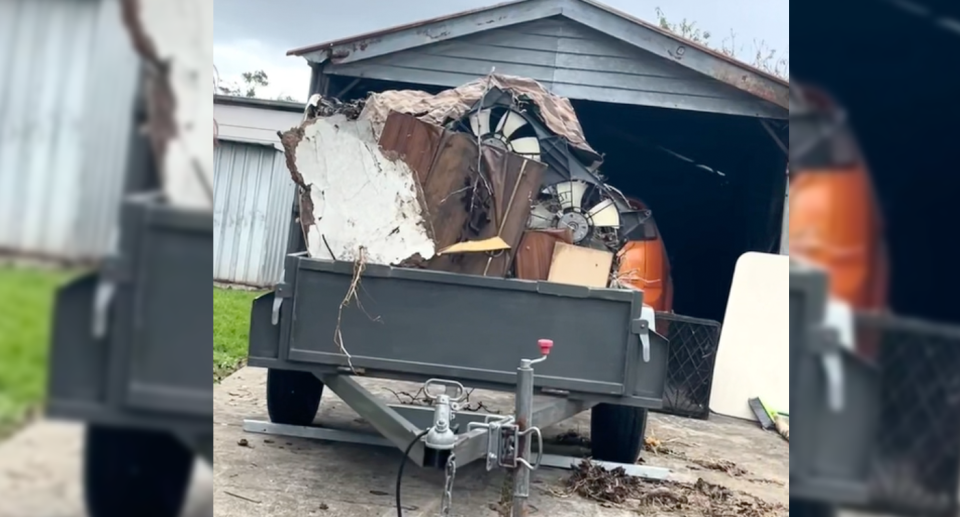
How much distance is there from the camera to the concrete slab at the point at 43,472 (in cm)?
58

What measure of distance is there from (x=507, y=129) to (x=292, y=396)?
2.01 metres

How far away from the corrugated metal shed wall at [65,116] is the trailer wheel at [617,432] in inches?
148

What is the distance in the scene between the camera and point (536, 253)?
354 cm

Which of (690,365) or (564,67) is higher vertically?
(564,67)

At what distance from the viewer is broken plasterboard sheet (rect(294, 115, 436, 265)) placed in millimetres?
3320

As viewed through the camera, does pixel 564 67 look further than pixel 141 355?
Yes

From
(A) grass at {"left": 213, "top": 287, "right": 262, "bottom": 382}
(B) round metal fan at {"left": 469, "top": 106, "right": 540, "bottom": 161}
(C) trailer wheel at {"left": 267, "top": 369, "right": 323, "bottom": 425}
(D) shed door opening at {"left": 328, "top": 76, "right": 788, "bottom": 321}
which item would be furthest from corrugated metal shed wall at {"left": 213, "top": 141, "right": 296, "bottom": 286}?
(B) round metal fan at {"left": 469, "top": 106, "right": 540, "bottom": 161}

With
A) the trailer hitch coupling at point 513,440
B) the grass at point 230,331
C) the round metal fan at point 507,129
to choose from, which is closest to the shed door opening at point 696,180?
the round metal fan at point 507,129

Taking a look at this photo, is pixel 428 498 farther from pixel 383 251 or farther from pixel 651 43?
pixel 651 43

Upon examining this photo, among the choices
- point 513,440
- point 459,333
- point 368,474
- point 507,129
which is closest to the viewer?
point 513,440

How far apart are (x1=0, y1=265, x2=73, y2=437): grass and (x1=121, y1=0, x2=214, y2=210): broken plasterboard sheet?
111mm

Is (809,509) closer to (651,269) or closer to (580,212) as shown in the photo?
(580,212)

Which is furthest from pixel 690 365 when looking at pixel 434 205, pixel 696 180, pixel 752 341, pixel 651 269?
pixel 696 180

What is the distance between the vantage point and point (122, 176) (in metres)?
0.59
